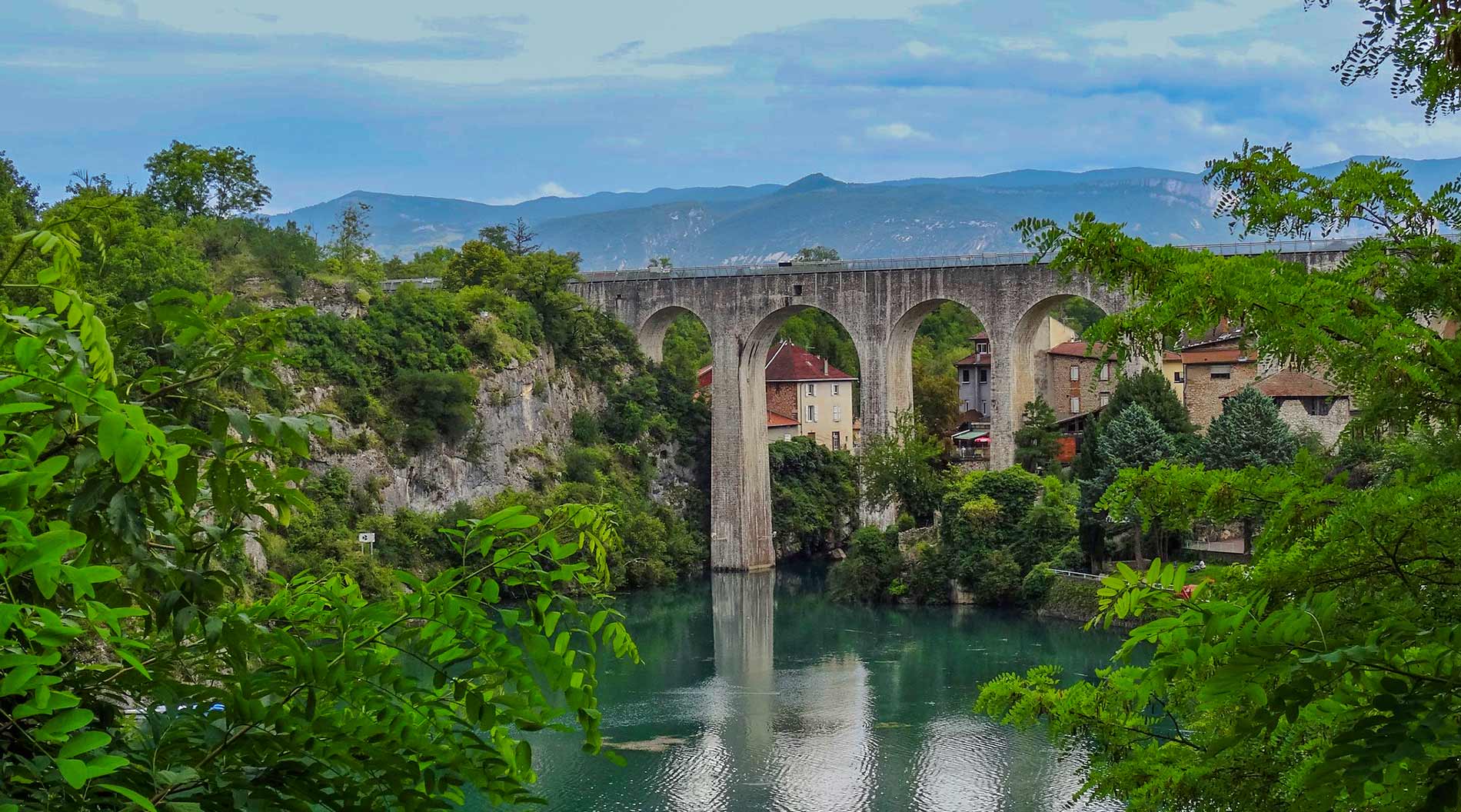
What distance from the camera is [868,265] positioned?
4175 centimetres

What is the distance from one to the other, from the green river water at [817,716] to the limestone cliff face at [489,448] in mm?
4758

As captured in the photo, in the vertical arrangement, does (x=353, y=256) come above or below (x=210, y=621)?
above

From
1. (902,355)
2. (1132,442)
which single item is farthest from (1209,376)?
(902,355)

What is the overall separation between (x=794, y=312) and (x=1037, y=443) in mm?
8272

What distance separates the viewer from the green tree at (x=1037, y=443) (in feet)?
125

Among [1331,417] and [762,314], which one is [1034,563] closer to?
[1331,417]

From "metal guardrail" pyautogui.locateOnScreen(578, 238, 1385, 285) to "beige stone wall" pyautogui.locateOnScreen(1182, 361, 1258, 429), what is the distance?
276 centimetres

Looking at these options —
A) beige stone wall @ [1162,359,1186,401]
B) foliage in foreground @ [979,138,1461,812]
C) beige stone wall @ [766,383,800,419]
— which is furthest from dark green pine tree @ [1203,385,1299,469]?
foliage in foreground @ [979,138,1461,812]

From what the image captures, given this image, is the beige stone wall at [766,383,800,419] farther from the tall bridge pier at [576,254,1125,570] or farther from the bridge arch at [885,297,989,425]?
the bridge arch at [885,297,989,425]

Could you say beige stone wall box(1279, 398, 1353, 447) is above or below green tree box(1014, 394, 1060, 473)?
above

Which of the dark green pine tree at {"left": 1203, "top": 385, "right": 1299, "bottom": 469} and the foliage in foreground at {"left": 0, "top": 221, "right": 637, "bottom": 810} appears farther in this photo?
the dark green pine tree at {"left": 1203, "top": 385, "right": 1299, "bottom": 469}

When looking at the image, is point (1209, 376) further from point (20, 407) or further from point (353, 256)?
point (20, 407)

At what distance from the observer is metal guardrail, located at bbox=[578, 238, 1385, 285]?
1416 inches

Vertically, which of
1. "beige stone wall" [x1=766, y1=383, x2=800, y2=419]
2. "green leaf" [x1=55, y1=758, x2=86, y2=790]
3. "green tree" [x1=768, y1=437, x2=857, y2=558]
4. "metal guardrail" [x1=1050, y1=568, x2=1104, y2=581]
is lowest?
"metal guardrail" [x1=1050, y1=568, x2=1104, y2=581]
